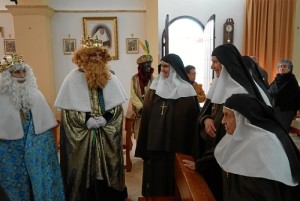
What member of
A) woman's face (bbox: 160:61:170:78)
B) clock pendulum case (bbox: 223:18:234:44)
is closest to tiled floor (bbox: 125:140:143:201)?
woman's face (bbox: 160:61:170:78)

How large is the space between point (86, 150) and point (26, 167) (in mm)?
651

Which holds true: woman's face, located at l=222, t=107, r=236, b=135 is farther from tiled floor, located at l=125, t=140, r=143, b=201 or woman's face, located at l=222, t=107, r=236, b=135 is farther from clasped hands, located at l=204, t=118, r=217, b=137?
tiled floor, located at l=125, t=140, r=143, b=201

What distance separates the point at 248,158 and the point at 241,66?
1093mm

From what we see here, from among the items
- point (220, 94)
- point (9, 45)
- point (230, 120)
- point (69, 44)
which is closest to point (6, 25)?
point (9, 45)

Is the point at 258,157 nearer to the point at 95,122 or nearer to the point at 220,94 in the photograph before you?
the point at 220,94

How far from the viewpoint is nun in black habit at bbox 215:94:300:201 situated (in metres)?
1.40

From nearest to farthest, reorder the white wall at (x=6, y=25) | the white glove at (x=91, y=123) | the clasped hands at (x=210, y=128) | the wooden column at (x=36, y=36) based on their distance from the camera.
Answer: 1. the clasped hands at (x=210, y=128)
2. the white glove at (x=91, y=123)
3. the wooden column at (x=36, y=36)
4. the white wall at (x=6, y=25)

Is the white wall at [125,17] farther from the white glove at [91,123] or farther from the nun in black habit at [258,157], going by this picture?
the nun in black habit at [258,157]

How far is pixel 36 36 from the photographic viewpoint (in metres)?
7.02

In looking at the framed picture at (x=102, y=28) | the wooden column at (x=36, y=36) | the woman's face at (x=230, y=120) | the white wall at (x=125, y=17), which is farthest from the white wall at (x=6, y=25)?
the woman's face at (x=230, y=120)

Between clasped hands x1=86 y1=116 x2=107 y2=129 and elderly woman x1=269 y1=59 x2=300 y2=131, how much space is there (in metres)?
3.48

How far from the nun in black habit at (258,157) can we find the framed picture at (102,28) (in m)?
6.61

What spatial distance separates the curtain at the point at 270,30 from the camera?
7590mm

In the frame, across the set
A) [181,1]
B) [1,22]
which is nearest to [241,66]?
[181,1]
